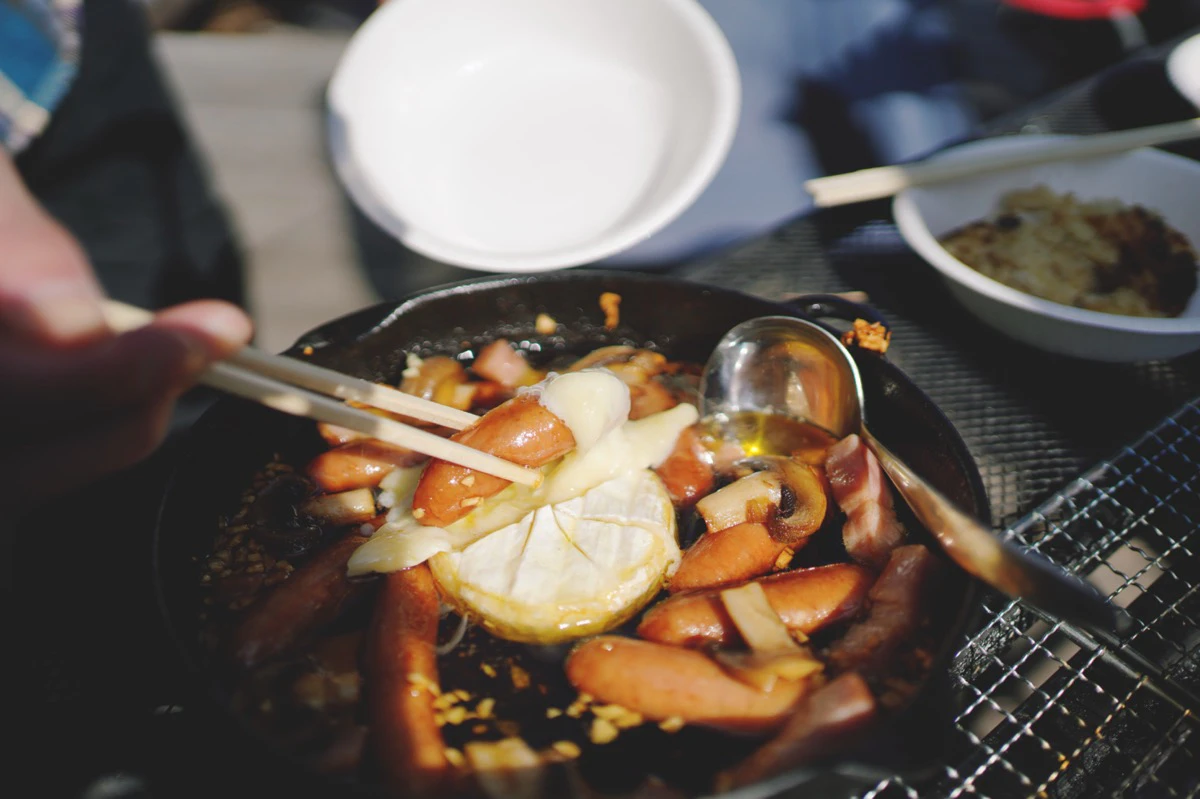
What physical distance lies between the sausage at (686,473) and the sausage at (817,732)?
2.08ft

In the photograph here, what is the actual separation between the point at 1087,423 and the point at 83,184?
13.1 feet

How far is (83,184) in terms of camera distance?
3.24 m

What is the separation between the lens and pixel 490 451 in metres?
1.66

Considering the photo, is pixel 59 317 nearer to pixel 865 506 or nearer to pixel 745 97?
pixel 865 506

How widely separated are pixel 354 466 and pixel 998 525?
5.39ft

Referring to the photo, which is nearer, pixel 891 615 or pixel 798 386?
pixel 891 615

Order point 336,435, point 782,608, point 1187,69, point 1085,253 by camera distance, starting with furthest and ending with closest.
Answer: point 1187,69, point 1085,253, point 336,435, point 782,608

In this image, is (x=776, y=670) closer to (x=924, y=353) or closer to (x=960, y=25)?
(x=924, y=353)

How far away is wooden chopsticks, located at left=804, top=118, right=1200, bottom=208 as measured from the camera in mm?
2457

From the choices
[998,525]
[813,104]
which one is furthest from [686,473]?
[813,104]

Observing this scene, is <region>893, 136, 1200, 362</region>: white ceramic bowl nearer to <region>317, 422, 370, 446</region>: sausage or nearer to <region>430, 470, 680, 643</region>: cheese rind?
<region>430, 470, 680, 643</region>: cheese rind

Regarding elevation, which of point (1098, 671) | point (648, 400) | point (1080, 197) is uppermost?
point (1080, 197)

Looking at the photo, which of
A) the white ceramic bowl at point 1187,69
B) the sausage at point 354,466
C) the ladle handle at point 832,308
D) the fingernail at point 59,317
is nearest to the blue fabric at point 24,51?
the sausage at point 354,466

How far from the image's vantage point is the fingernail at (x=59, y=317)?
1.05 metres
